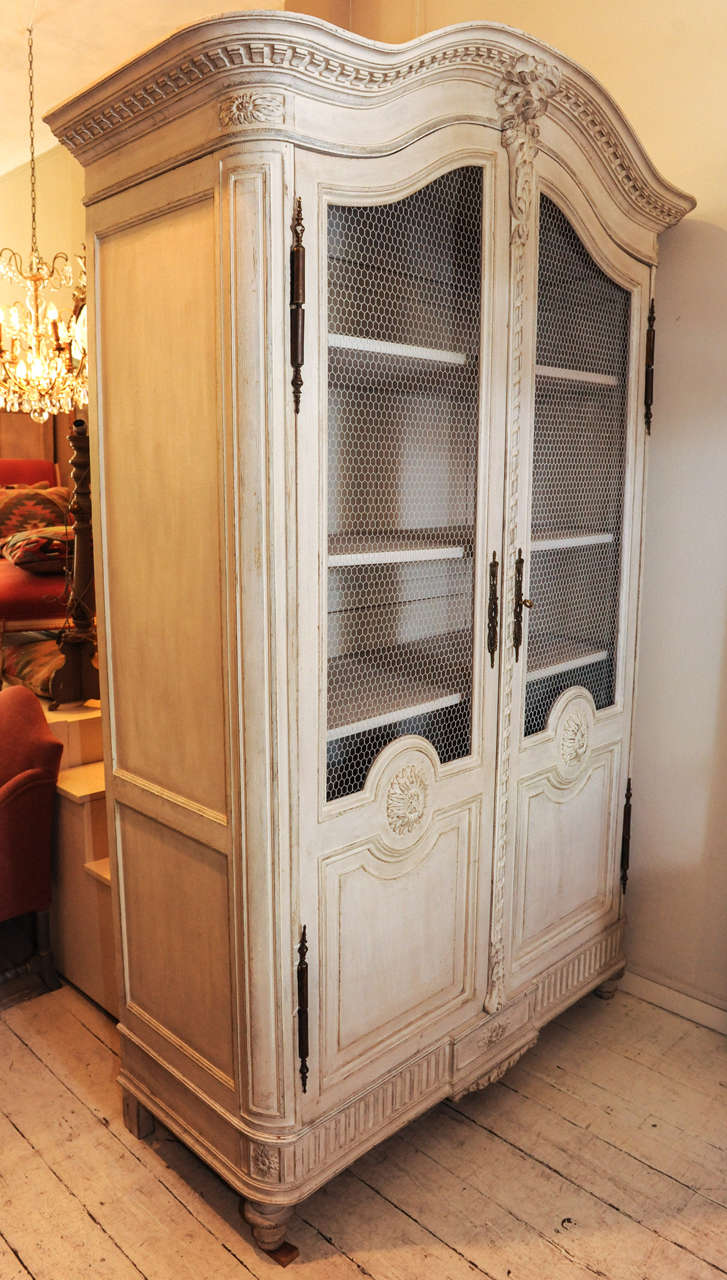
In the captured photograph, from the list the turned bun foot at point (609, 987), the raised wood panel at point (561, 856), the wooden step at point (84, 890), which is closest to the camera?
the raised wood panel at point (561, 856)

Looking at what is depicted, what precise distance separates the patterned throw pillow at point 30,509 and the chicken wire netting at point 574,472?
227 cm

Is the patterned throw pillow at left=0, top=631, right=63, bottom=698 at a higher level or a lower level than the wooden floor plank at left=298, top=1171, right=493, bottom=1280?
higher

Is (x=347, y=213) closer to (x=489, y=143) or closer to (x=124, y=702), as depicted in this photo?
(x=489, y=143)

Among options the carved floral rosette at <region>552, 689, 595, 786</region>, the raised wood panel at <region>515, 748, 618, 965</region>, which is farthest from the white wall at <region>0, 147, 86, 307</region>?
the raised wood panel at <region>515, 748, 618, 965</region>

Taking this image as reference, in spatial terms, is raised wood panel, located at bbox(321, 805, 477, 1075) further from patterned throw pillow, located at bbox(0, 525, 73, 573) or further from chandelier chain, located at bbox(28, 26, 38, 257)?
chandelier chain, located at bbox(28, 26, 38, 257)

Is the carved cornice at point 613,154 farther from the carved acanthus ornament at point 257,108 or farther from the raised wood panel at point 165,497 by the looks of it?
the raised wood panel at point 165,497

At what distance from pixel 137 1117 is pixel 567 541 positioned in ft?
4.83

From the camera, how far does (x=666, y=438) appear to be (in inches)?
86.3

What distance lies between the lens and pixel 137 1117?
1.85 metres

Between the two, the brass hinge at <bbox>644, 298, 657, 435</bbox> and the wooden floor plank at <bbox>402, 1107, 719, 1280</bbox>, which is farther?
the brass hinge at <bbox>644, 298, 657, 435</bbox>

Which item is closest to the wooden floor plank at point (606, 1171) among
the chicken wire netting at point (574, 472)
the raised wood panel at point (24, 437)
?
the chicken wire netting at point (574, 472)

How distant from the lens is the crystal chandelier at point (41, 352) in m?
3.60

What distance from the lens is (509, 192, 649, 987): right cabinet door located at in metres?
1.85

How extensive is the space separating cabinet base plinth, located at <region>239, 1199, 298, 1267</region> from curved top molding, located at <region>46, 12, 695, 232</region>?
1691 millimetres
